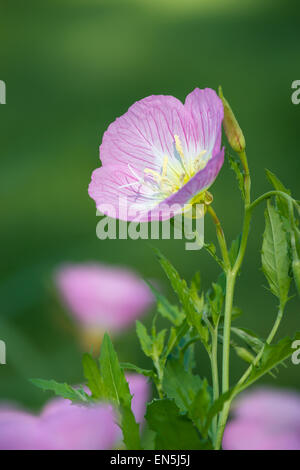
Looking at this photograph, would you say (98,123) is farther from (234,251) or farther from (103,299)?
(234,251)

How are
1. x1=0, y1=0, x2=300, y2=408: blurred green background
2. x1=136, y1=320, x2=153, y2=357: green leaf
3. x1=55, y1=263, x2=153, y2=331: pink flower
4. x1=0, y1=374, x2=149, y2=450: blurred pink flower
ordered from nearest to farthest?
x1=0, y1=374, x2=149, y2=450: blurred pink flower < x1=136, y1=320, x2=153, y2=357: green leaf < x1=55, y1=263, x2=153, y2=331: pink flower < x1=0, y1=0, x2=300, y2=408: blurred green background

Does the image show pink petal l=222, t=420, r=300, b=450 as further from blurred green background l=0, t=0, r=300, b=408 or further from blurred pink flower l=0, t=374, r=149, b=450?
blurred green background l=0, t=0, r=300, b=408

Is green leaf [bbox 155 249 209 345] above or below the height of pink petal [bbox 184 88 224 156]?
below

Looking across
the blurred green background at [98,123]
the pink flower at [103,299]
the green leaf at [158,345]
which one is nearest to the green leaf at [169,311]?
the green leaf at [158,345]

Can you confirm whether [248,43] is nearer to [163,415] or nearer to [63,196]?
[63,196]

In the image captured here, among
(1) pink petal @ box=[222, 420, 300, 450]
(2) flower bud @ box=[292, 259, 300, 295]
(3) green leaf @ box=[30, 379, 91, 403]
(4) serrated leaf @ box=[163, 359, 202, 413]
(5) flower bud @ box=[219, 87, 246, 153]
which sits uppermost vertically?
(5) flower bud @ box=[219, 87, 246, 153]

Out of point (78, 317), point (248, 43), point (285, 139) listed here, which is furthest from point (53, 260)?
point (248, 43)

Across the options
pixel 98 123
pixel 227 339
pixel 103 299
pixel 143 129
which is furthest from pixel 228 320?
pixel 98 123

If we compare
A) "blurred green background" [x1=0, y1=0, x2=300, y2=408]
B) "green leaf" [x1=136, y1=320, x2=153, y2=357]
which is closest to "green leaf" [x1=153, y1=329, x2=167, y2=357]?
"green leaf" [x1=136, y1=320, x2=153, y2=357]
